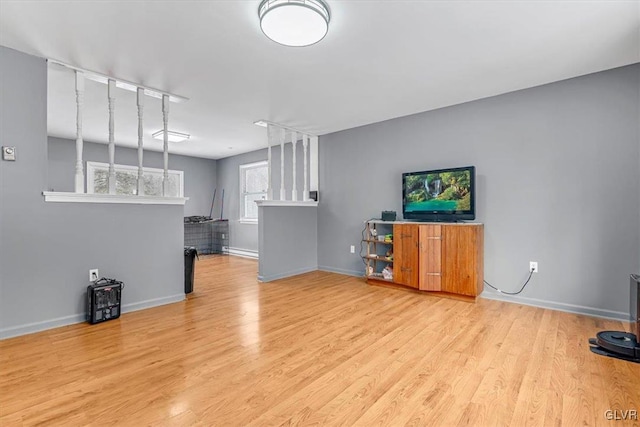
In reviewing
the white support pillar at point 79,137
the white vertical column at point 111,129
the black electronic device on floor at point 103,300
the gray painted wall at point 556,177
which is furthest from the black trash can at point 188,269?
the gray painted wall at point 556,177

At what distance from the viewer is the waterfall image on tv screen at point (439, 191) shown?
375 centimetres

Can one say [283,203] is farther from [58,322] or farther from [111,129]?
[58,322]

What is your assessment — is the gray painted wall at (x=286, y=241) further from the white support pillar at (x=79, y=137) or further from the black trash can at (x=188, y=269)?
the white support pillar at (x=79, y=137)

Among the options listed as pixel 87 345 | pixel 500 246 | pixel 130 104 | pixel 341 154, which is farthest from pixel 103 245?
pixel 500 246

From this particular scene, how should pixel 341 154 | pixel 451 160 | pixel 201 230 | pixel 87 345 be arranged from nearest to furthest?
pixel 87 345
pixel 451 160
pixel 341 154
pixel 201 230

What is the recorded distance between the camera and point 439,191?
3957 mm

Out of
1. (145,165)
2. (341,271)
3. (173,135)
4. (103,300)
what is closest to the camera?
(103,300)

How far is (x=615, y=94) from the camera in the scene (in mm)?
3010

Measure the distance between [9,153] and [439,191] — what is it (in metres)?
4.38

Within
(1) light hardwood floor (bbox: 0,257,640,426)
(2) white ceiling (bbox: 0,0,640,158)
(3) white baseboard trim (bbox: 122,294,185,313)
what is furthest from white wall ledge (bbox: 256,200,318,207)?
(1) light hardwood floor (bbox: 0,257,640,426)

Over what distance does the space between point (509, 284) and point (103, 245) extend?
4452mm

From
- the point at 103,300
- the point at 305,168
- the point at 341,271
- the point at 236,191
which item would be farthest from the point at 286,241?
the point at 236,191

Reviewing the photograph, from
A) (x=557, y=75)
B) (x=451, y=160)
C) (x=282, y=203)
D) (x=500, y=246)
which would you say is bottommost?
(x=500, y=246)

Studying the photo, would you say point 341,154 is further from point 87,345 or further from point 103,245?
point 87,345
